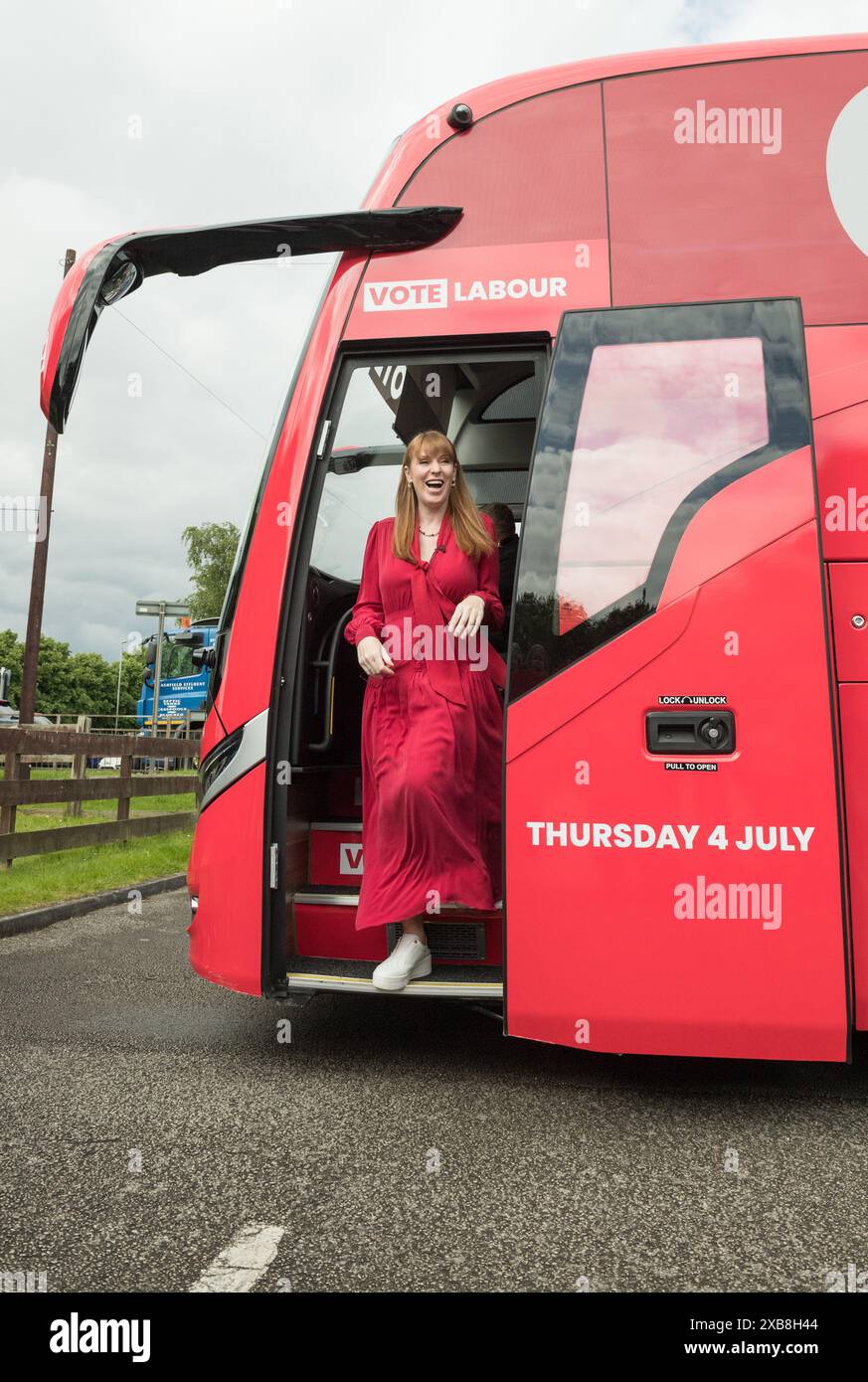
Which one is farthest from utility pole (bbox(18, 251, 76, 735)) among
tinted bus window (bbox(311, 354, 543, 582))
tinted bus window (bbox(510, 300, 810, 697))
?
tinted bus window (bbox(510, 300, 810, 697))

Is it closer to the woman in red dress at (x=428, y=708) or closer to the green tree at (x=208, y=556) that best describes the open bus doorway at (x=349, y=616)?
the woman in red dress at (x=428, y=708)

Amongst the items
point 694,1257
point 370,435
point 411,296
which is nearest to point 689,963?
point 694,1257

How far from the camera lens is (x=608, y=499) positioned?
3.11 meters

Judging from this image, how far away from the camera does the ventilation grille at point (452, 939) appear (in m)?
A: 3.47

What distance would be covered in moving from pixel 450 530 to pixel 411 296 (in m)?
0.86

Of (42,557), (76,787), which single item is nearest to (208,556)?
(42,557)

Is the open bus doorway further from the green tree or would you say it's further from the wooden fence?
the green tree

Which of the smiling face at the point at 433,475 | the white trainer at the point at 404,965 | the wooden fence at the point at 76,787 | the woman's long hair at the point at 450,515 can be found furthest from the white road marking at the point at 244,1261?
the wooden fence at the point at 76,787

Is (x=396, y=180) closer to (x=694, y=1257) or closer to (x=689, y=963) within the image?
(x=689, y=963)

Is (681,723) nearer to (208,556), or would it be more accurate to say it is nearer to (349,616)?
(349,616)

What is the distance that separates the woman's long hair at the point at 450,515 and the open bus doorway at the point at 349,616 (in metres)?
0.29

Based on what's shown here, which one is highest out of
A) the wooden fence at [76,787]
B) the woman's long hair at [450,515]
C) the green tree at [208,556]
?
the green tree at [208,556]

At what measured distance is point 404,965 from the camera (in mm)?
3244

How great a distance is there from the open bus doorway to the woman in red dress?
185 mm
